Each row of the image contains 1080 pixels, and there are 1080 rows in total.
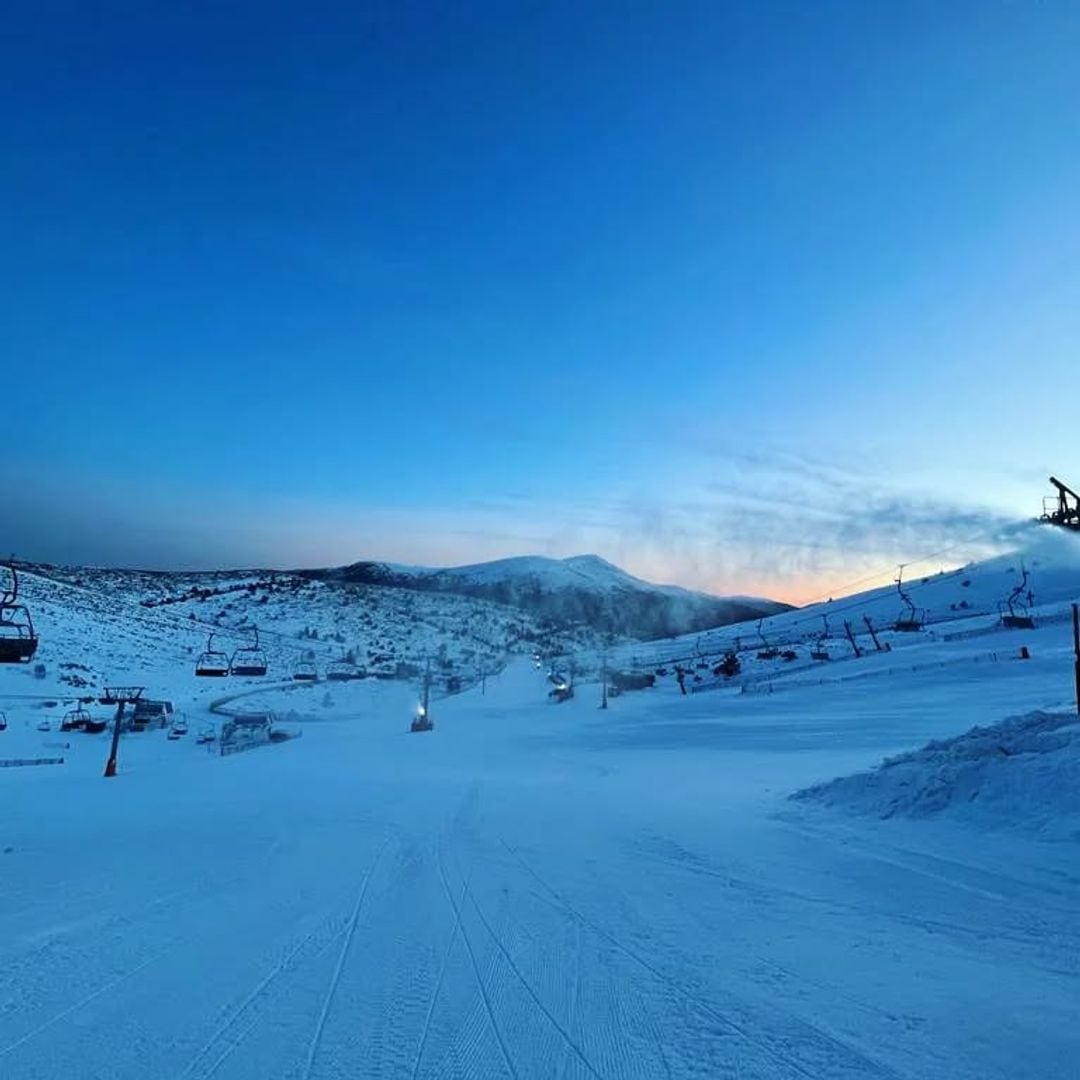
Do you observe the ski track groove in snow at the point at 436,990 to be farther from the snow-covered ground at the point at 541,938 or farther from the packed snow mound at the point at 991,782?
A: the packed snow mound at the point at 991,782

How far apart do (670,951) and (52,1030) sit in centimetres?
502

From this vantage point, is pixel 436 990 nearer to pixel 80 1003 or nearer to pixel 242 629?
pixel 80 1003

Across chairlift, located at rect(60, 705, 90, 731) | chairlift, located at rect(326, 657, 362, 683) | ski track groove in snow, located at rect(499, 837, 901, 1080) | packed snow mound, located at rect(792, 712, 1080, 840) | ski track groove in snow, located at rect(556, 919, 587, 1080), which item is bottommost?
ski track groove in snow, located at rect(499, 837, 901, 1080)

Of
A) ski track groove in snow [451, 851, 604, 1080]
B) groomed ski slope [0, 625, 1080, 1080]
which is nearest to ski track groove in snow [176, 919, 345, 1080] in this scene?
groomed ski slope [0, 625, 1080, 1080]

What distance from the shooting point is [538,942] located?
711 centimetres

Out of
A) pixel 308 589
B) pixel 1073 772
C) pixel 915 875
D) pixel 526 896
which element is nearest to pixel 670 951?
pixel 526 896

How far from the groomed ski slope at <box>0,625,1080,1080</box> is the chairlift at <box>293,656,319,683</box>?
2235 inches

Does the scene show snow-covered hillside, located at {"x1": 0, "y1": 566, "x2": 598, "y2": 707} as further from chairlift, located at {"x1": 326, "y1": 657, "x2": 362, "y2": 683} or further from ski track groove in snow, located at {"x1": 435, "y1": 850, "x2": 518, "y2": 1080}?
ski track groove in snow, located at {"x1": 435, "y1": 850, "x2": 518, "y2": 1080}

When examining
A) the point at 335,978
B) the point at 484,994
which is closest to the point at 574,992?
the point at 484,994

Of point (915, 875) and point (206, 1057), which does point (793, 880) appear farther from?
point (206, 1057)

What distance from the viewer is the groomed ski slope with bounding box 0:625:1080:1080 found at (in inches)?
192

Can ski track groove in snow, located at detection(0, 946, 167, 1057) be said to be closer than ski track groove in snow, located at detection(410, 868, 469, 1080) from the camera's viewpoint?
No

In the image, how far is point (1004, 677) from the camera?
136 ft

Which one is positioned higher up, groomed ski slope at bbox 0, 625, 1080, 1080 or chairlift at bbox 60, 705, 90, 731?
chairlift at bbox 60, 705, 90, 731
